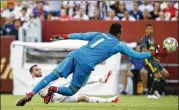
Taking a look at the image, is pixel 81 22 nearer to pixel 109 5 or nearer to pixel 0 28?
pixel 109 5

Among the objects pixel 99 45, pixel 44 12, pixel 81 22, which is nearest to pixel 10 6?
pixel 44 12

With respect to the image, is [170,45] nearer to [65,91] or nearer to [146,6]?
[65,91]

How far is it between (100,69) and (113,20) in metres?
2.31

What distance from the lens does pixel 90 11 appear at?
23750 millimetres

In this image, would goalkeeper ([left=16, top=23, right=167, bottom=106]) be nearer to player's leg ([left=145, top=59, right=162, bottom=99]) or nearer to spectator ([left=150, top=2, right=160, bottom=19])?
player's leg ([left=145, top=59, right=162, bottom=99])

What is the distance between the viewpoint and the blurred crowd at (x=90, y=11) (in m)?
23.0

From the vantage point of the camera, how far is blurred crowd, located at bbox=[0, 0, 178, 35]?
23.0m

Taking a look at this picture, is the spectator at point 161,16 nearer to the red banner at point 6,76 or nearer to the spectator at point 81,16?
the spectator at point 81,16

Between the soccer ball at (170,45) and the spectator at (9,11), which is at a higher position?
the soccer ball at (170,45)

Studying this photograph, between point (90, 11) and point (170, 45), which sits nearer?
point (170, 45)

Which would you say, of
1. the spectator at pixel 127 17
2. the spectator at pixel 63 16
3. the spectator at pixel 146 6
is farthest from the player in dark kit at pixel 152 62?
the spectator at pixel 63 16

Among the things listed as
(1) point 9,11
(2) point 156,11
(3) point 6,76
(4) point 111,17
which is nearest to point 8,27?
(1) point 9,11

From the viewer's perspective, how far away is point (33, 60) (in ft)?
71.3

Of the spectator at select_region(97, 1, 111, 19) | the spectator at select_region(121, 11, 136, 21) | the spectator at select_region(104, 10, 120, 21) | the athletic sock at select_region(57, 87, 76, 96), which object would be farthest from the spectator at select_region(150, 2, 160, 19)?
the athletic sock at select_region(57, 87, 76, 96)
